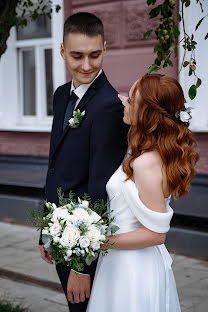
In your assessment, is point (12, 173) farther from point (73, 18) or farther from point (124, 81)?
point (73, 18)

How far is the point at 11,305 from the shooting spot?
3.87 metres

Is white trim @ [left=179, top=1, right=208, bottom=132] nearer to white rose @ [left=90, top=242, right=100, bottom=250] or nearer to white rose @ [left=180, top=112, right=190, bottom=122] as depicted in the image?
white rose @ [left=180, top=112, right=190, bottom=122]

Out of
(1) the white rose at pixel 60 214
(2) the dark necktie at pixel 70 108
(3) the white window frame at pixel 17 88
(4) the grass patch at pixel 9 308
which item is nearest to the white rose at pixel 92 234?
(1) the white rose at pixel 60 214

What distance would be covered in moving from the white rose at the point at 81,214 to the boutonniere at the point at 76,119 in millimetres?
457

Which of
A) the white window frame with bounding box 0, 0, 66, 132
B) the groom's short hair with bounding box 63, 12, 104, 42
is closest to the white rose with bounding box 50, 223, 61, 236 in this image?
the groom's short hair with bounding box 63, 12, 104, 42

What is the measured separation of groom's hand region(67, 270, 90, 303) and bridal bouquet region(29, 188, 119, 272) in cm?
22

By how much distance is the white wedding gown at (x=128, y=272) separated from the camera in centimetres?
220

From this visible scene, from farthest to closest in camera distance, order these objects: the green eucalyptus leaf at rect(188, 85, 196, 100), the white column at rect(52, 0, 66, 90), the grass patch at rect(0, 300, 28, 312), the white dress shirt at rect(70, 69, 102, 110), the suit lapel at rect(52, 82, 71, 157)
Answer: the white column at rect(52, 0, 66, 90), the grass patch at rect(0, 300, 28, 312), the green eucalyptus leaf at rect(188, 85, 196, 100), the suit lapel at rect(52, 82, 71, 157), the white dress shirt at rect(70, 69, 102, 110)

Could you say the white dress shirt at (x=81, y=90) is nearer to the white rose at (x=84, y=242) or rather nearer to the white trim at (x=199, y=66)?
the white rose at (x=84, y=242)

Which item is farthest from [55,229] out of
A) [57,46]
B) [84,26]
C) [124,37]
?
[57,46]

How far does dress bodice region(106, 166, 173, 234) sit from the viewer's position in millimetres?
2141

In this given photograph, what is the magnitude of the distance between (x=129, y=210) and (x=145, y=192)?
173 mm

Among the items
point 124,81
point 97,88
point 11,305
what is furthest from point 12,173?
point 97,88

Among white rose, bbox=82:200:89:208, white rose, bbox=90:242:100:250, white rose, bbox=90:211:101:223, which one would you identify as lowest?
white rose, bbox=90:242:100:250
